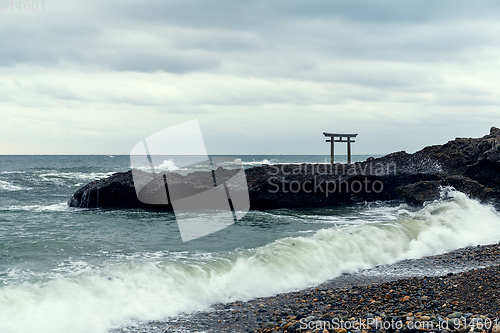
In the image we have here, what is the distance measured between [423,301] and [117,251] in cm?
618

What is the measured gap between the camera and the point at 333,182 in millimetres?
15977

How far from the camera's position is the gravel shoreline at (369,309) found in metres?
4.21

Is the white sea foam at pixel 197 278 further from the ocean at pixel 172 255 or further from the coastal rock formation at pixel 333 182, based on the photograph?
the coastal rock formation at pixel 333 182

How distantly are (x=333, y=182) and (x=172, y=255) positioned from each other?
927 centimetres

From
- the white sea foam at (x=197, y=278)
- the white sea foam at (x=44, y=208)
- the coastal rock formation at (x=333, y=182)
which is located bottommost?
the white sea foam at (x=197, y=278)

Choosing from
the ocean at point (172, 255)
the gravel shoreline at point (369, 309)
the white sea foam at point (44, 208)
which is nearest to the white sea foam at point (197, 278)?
the ocean at point (172, 255)

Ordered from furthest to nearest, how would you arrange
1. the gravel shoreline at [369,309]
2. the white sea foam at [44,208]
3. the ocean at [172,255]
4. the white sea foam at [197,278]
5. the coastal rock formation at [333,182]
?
Answer: the coastal rock formation at [333,182] → the white sea foam at [44,208] → the ocean at [172,255] → the white sea foam at [197,278] → the gravel shoreline at [369,309]

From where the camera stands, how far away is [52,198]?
773 inches

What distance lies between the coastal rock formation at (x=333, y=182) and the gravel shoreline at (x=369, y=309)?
335 inches

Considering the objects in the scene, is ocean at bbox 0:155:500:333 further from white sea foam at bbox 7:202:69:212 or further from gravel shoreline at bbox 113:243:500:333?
white sea foam at bbox 7:202:69:212

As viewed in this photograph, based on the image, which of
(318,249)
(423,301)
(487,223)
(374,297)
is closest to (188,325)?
(374,297)

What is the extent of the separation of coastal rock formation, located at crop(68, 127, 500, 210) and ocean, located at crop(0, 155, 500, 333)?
1.25 metres

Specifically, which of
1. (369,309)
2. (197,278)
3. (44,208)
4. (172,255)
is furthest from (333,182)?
(44,208)

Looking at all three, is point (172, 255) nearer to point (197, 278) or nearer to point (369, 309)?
point (197, 278)
